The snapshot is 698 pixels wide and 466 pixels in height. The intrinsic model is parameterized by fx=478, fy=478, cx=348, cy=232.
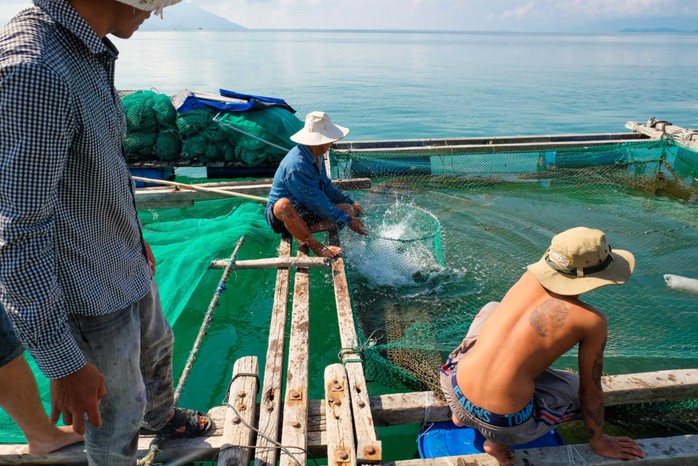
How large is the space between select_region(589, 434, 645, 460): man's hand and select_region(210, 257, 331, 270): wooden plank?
2.43 meters

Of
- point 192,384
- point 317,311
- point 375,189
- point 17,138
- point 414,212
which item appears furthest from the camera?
point 375,189

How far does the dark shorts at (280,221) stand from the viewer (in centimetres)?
471

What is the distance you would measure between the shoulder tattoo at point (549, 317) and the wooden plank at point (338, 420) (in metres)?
1.01

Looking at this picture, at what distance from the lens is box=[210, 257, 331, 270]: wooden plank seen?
4.12 meters

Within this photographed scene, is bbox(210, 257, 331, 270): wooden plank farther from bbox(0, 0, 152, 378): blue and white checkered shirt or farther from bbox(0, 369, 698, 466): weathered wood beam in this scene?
bbox(0, 0, 152, 378): blue and white checkered shirt

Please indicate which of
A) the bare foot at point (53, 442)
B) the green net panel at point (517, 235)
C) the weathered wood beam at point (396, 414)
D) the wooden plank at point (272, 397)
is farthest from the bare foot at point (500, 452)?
the bare foot at point (53, 442)

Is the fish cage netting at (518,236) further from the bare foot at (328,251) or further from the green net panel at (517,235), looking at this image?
the bare foot at (328,251)

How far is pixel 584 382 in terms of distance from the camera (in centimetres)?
234

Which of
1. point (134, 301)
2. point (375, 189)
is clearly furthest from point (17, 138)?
point (375, 189)

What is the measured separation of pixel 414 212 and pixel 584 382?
139 inches

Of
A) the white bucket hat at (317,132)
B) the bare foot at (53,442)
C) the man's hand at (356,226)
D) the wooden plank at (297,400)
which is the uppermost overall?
the white bucket hat at (317,132)

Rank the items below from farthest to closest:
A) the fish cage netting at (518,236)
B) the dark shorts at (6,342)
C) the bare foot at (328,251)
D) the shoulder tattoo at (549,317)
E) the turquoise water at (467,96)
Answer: the turquoise water at (467,96) → the bare foot at (328,251) → the fish cage netting at (518,236) → the shoulder tattoo at (549,317) → the dark shorts at (6,342)

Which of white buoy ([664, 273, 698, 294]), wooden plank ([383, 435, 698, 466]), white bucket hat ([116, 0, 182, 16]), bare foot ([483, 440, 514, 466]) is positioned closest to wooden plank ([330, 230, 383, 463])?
wooden plank ([383, 435, 698, 466])

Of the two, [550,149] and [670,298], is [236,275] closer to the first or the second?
[670,298]
